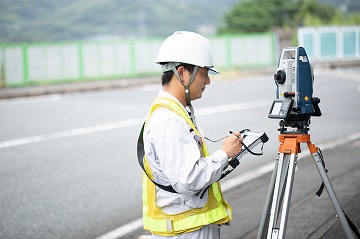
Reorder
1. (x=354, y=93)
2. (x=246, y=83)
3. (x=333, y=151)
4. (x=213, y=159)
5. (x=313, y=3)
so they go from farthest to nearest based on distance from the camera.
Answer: (x=313, y=3)
(x=246, y=83)
(x=354, y=93)
(x=333, y=151)
(x=213, y=159)

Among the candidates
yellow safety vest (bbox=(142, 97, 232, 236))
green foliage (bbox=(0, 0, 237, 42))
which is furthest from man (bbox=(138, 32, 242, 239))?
green foliage (bbox=(0, 0, 237, 42))

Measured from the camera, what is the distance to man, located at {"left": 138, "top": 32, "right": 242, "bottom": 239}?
109 inches

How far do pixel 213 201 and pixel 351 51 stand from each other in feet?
99.5

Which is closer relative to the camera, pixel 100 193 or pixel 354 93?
pixel 100 193

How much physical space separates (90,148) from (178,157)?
630 cm

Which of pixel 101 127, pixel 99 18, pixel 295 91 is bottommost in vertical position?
pixel 101 127

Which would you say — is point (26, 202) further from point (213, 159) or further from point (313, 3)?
point (313, 3)

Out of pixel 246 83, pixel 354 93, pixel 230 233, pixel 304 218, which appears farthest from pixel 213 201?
pixel 246 83

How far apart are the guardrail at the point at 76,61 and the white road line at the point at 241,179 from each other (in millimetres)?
14574

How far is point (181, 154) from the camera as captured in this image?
2.76m

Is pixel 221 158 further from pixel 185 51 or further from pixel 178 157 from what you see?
pixel 185 51

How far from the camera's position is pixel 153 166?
2.91 m

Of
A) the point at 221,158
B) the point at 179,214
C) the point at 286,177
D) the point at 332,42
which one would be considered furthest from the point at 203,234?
the point at 332,42

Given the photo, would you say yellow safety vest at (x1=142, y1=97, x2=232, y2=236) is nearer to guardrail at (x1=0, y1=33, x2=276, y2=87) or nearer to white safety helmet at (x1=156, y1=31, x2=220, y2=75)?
white safety helmet at (x1=156, y1=31, x2=220, y2=75)
